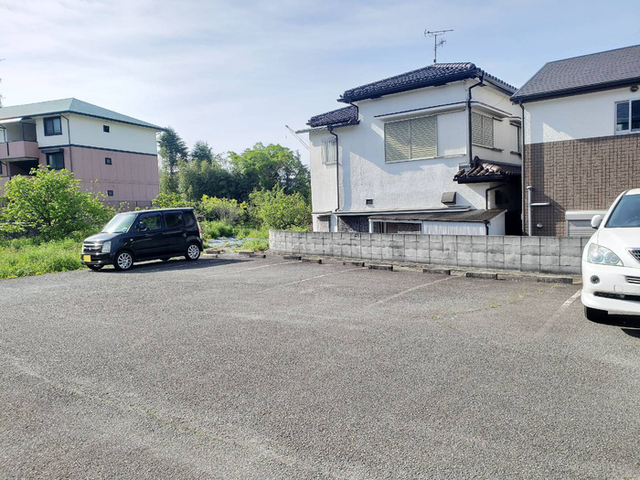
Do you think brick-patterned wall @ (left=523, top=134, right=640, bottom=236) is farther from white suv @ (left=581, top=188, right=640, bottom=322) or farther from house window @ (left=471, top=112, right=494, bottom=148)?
white suv @ (left=581, top=188, right=640, bottom=322)

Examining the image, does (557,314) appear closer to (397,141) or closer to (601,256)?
(601,256)

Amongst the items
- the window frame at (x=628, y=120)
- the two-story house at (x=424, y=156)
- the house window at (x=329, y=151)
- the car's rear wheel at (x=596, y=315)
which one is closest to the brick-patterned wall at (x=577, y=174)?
the window frame at (x=628, y=120)

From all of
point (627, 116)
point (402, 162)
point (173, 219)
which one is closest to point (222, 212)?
point (173, 219)

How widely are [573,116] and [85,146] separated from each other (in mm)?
28811

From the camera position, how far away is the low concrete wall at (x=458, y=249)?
930 cm

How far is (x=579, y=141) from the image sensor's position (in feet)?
39.1

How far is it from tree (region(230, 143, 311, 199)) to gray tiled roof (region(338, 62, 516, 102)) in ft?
127

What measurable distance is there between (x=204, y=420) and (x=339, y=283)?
6185 millimetres

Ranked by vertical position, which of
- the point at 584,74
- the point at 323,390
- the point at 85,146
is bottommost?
the point at 323,390

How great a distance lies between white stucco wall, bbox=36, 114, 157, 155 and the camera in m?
30.0

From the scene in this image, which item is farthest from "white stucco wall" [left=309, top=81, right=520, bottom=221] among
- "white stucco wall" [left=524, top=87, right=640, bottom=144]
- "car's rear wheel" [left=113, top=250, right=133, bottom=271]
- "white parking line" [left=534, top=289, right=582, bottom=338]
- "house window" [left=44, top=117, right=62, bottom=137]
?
"house window" [left=44, top=117, right=62, bottom=137]

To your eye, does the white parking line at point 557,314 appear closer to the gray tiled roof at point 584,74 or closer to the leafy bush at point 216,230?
the gray tiled roof at point 584,74

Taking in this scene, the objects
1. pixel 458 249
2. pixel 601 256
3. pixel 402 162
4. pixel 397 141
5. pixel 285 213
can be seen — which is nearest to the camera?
pixel 601 256

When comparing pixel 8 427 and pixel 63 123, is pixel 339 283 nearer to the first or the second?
pixel 8 427
